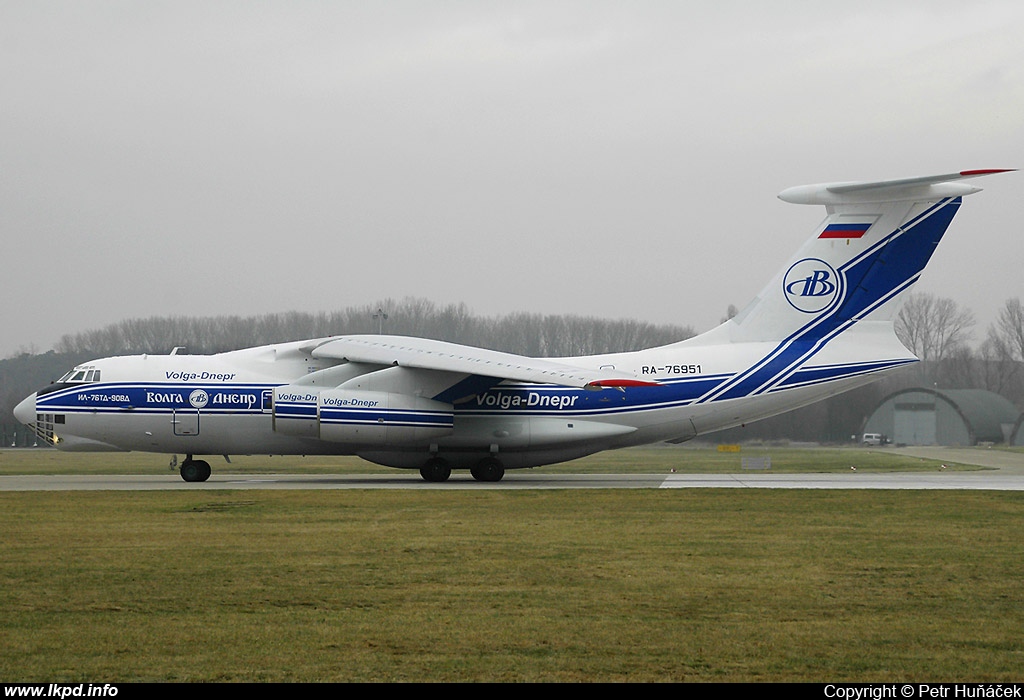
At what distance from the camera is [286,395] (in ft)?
70.0

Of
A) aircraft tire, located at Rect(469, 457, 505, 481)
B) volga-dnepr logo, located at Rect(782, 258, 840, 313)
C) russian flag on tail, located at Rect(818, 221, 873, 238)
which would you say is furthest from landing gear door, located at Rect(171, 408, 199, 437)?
russian flag on tail, located at Rect(818, 221, 873, 238)

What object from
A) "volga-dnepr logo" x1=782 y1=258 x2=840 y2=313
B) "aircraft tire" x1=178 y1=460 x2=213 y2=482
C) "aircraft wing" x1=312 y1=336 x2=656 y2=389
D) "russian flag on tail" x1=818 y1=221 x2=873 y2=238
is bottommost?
"aircraft tire" x1=178 y1=460 x2=213 y2=482

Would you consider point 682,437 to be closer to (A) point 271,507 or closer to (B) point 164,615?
(A) point 271,507

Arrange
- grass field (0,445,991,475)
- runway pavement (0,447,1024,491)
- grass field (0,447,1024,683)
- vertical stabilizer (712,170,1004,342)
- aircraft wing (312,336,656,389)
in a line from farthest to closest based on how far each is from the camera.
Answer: grass field (0,445,991,475) → vertical stabilizer (712,170,1004,342) → runway pavement (0,447,1024,491) → aircraft wing (312,336,656,389) → grass field (0,447,1024,683)

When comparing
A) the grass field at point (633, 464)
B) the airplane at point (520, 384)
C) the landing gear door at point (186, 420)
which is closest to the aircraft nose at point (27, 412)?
the airplane at point (520, 384)

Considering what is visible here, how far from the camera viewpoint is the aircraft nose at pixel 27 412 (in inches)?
890

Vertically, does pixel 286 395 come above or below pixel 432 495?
above

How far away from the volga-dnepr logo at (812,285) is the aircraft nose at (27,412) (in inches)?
617

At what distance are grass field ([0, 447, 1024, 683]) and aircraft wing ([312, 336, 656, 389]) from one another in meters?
4.63

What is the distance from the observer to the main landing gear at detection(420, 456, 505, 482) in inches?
884

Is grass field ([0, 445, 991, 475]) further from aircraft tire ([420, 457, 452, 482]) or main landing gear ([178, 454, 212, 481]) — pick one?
aircraft tire ([420, 457, 452, 482])

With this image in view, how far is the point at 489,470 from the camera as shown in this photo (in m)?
22.5

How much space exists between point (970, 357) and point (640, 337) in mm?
31617
